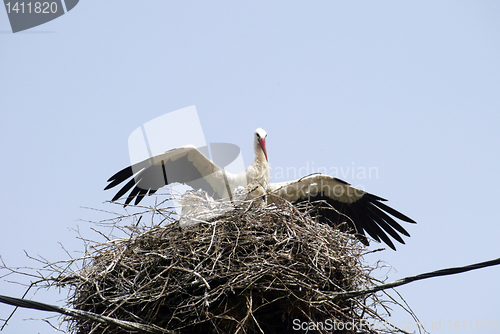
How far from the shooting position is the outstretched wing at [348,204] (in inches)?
175

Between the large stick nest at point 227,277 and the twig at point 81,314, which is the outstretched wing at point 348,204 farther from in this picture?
the twig at point 81,314

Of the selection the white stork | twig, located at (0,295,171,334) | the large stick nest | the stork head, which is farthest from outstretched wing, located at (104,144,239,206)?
twig, located at (0,295,171,334)

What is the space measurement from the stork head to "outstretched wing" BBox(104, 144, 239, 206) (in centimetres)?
39

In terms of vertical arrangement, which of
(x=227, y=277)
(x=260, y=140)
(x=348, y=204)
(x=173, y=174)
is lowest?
(x=348, y=204)

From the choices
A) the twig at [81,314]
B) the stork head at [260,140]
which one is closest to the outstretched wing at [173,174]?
the stork head at [260,140]

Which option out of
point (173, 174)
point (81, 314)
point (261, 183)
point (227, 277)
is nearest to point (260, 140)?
point (261, 183)

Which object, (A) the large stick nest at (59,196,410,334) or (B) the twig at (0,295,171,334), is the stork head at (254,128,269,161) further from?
(B) the twig at (0,295,171,334)

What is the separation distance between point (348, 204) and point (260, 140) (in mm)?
1023

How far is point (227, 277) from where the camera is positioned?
2.70 meters

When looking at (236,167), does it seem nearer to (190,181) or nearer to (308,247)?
(190,181)

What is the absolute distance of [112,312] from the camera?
2.56 metres

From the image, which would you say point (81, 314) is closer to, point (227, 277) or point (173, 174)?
point (227, 277)

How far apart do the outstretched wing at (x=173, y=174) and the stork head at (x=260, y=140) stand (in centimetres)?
39

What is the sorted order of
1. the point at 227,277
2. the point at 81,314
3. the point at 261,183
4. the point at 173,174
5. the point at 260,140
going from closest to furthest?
1. the point at 81,314
2. the point at 227,277
3. the point at 261,183
4. the point at 260,140
5. the point at 173,174
